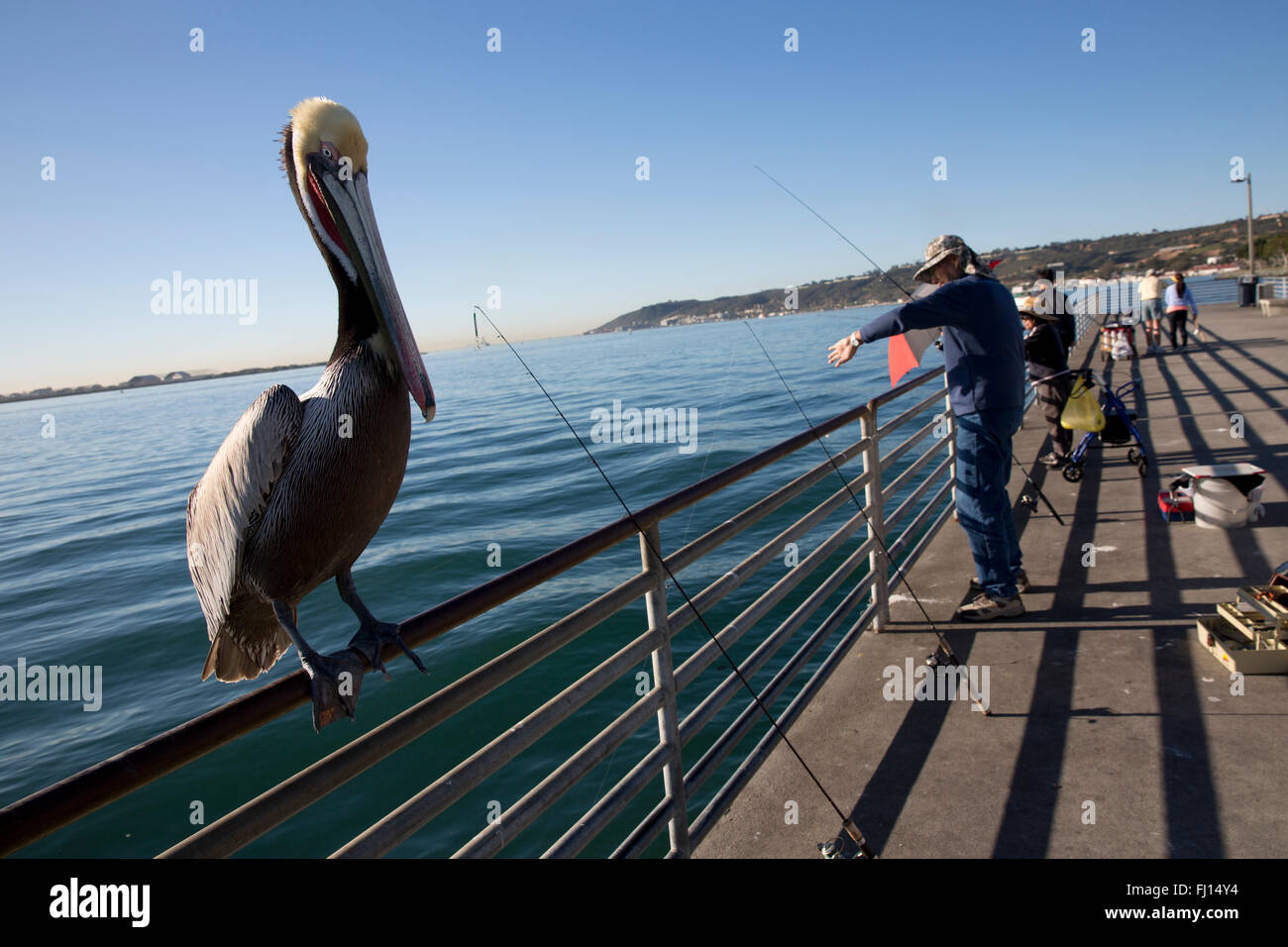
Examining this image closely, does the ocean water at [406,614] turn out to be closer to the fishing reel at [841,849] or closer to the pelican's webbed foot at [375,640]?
the pelican's webbed foot at [375,640]

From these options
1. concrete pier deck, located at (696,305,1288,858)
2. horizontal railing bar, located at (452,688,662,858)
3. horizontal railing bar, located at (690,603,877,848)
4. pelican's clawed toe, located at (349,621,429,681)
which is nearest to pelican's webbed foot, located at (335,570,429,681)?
pelican's clawed toe, located at (349,621,429,681)

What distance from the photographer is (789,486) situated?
3.12 meters

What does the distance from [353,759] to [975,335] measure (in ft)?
12.3

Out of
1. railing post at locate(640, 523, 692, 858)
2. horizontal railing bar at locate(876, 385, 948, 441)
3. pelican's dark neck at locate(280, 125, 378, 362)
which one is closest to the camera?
pelican's dark neck at locate(280, 125, 378, 362)

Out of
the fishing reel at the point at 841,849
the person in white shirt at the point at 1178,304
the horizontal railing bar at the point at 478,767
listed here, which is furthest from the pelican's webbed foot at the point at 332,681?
the person in white shirt at the point at 1178,304

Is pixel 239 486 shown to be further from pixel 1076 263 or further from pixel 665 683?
pixel 1076 263

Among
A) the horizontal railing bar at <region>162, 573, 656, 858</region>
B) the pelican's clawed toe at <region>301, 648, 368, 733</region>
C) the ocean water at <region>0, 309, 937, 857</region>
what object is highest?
the pelican's clawed toe at <region>301, 648, 368, 733</region>

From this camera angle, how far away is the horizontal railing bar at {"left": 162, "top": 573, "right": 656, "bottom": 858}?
3.80 feet

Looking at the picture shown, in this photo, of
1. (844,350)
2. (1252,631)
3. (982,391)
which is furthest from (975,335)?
(1252,631)

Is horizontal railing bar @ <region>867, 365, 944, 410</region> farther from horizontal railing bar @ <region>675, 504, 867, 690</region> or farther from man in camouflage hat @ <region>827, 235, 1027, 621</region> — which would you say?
horizontal railing bar @ <region>675, 504, 867, 690</region>

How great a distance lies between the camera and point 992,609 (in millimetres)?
4152

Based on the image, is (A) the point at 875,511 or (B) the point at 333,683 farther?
(A) the point at 875,511

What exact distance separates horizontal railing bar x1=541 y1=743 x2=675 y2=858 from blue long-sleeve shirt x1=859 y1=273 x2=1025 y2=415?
2366 millimetres
